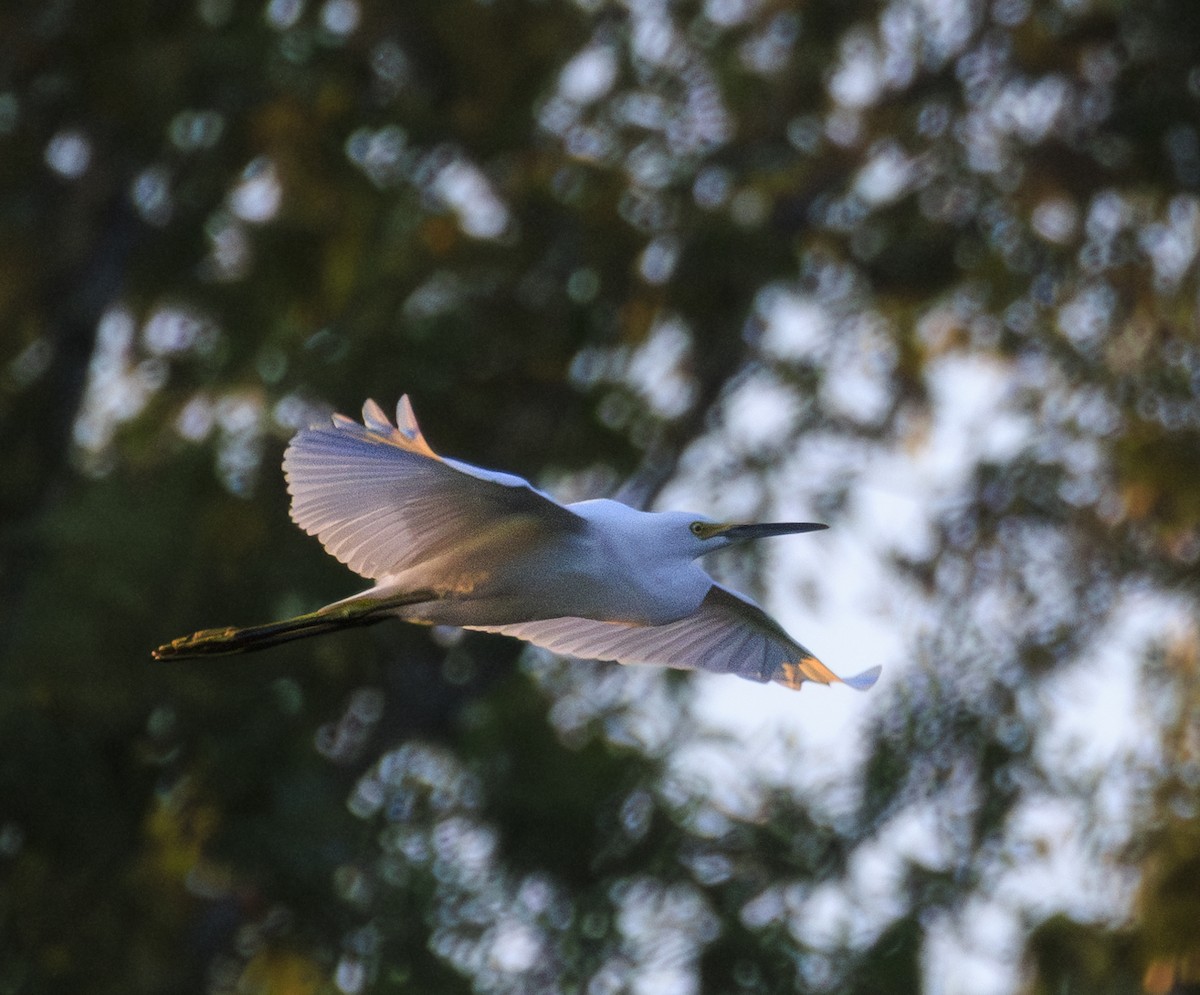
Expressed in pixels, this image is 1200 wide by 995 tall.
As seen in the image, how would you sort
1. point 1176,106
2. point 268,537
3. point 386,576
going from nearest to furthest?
1. point 386,576
2. point 268,537
3. point 1176,106

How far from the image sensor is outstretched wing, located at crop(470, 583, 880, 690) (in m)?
3.65

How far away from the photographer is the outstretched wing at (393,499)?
2834mm

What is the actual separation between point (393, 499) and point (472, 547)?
0.19m

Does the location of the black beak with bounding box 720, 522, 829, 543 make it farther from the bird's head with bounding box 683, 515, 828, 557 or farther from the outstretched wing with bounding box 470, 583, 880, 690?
the outstretched wing with bounding box 470, 583, 880, 690

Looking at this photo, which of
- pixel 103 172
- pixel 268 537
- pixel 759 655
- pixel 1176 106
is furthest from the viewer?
pixel 1176 106

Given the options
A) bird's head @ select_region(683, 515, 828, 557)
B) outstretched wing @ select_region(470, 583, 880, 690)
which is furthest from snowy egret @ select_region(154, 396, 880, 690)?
outstretched wing @ select_region(470, 583, 880, 690)

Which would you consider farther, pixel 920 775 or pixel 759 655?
pixel 920 775

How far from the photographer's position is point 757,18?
8.55 metres

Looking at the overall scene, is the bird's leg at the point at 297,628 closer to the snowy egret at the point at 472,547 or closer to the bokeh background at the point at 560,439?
the snowy egret at the point at 472,547

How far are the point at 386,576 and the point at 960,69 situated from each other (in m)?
5.83

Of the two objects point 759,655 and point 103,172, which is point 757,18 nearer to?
point 103,172

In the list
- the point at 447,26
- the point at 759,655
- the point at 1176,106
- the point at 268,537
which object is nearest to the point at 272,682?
the point at 268,537

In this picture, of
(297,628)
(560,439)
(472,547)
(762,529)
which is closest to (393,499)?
(472,547)

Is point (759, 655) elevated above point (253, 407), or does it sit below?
below
